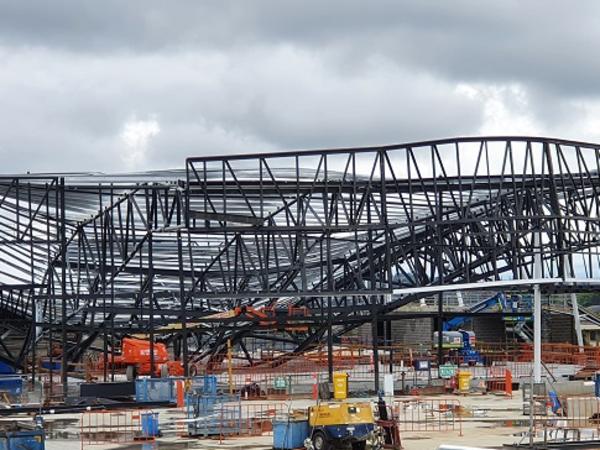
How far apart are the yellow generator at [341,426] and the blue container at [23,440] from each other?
7.96 metres

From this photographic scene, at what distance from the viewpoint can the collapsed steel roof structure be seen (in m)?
49.8

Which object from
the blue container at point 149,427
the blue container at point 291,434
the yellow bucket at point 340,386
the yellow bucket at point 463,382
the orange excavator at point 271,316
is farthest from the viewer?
the yellow bucket at point 463,382

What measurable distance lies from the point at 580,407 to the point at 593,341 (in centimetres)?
7083

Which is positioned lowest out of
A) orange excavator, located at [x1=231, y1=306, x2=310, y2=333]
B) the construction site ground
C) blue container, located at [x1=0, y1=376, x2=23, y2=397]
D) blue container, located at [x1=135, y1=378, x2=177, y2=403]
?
the construction site ground

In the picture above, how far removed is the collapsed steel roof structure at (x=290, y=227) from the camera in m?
49.8

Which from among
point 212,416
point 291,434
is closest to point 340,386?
point 212,416

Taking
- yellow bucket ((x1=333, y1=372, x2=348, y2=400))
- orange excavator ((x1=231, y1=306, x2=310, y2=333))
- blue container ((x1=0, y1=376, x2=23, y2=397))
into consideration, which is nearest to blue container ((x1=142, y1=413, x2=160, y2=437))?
yellow bucket ((x1=333, y1=372, x2=348, y2=400))

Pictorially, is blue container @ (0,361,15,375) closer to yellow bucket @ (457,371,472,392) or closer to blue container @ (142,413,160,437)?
yellow bucket @ (457,371,472,392)

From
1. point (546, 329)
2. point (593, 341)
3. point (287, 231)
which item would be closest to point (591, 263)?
point (287, 231)

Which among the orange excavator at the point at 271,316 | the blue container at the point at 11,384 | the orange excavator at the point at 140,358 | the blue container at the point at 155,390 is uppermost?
the orange excavator at the point at 271,316

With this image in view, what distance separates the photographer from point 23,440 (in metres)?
32.6

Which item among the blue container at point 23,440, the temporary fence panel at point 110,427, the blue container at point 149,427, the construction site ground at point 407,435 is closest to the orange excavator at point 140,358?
the construction site ground at point 407,435

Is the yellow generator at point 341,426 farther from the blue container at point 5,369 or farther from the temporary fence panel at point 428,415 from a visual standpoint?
the blue container at point 5,369

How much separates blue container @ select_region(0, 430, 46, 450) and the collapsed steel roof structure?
1690cm
